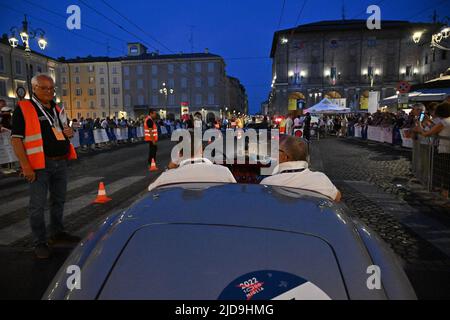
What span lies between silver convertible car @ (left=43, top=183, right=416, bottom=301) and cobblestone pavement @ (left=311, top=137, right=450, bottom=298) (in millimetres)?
2224

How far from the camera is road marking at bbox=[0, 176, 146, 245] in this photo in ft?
16.6

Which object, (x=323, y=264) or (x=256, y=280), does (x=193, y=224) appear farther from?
(x=323, y=264)

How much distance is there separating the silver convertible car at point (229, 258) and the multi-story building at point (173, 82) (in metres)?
80.7

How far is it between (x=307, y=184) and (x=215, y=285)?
1388 mm

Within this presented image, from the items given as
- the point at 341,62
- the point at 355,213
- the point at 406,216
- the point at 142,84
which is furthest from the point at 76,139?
the point at 142,84

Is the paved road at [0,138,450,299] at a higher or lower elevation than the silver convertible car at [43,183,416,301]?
lower

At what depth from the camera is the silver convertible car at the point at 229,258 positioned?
1.42 m

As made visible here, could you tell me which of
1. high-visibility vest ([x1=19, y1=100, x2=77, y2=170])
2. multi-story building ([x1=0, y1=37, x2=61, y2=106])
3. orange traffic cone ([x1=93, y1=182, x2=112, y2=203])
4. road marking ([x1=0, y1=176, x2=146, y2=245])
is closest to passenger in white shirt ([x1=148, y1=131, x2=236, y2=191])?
high-visibility vest ([x1=19, y1=100, x2=77, y2=170])

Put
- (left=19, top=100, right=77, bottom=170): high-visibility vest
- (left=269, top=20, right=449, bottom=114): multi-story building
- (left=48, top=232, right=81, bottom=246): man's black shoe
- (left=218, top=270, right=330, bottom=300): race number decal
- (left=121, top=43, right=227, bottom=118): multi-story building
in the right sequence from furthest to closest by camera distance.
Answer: (left=121, top=43, right=227, bottom=118): multi-story building
(left=269, top=20, right=449, bottom=114): multi-story building
(left=48, top=232, right=81, bottom=246): man's black shoe
(left=19, top=100, right=77, bottom=170): high-visibility vest
(left=218, top=270, right=330, bottom=300): race number decal

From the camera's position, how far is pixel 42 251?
4172mm

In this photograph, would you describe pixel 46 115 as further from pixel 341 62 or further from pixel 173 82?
pixel 173 82

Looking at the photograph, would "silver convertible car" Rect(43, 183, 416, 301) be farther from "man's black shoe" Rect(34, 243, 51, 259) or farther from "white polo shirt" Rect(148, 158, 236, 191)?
"man's black shoe" Rect(34, 243, 51, 259)

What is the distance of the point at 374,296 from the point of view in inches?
56.4

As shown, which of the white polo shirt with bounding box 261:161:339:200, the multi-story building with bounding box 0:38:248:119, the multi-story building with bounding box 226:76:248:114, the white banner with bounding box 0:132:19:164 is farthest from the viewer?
the multi-story building with bounding box 226:76:248:114
